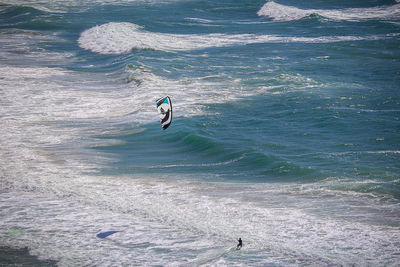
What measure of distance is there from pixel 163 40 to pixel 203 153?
65.5 ft

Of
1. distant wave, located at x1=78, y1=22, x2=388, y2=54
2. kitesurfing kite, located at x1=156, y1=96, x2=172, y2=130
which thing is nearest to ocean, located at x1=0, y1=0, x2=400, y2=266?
distant wave, located at x1=78, y1=22, x2=388, y2=54

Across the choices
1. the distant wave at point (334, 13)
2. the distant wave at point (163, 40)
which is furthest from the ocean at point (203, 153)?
the distant wave at point (334, 13)

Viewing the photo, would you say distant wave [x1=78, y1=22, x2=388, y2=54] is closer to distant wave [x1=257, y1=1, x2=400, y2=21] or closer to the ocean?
the ocean

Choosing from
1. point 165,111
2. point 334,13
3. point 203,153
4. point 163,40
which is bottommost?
point 203,153

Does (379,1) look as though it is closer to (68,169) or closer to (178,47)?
(178,47)

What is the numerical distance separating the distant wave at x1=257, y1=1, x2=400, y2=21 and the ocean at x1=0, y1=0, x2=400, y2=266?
28.8ft

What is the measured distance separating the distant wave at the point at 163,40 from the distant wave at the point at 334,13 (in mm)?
8345

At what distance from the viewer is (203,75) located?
22.6 metres

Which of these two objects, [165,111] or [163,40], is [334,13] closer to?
[163,40]

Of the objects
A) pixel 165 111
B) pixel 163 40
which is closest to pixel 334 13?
pixel 163 40

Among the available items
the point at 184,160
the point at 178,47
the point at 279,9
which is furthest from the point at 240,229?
the point at 279,9

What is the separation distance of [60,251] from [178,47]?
22.8 meters

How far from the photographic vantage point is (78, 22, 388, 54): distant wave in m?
29.8

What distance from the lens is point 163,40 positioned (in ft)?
106
